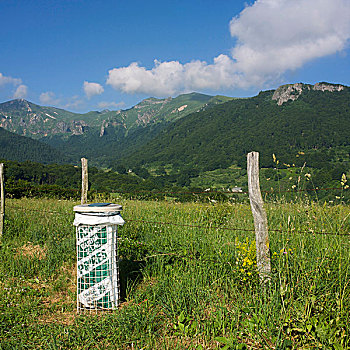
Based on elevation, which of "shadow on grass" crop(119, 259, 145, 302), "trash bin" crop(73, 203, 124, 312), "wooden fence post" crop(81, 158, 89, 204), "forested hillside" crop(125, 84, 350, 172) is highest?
"forested hillside" crop(125, 84, 350, 172)

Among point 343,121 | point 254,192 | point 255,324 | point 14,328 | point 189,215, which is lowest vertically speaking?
point 14,328

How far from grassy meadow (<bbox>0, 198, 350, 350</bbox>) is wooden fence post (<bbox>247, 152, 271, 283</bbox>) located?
0.11 metres

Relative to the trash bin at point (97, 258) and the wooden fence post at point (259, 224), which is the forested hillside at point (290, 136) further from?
the trash bin at point (97, 258)

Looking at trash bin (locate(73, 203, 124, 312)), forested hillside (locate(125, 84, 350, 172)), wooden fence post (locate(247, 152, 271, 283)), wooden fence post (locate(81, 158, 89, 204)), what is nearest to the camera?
wooden fence post (locate(247, 152, 271, 283))

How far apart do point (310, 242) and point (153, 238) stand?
2.79 meters

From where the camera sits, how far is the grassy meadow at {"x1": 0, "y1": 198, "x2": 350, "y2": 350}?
2.93 meters

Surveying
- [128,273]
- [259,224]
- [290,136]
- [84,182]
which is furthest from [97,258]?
[290,136]

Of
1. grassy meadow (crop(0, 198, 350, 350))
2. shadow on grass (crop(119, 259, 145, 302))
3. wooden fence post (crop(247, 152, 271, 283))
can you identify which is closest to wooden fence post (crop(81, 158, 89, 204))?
grassy meadow (crop(0, 198, 350, 350))

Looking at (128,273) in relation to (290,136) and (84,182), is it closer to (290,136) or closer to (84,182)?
(84,182)

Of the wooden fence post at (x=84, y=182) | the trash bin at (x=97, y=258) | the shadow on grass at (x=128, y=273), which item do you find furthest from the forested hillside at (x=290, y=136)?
the trash bin at (x=97, y=258)

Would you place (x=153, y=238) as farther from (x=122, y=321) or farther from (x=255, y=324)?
(x=255, y=324)

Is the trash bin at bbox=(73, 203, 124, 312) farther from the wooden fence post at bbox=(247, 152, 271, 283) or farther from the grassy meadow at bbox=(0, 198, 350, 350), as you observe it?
the wooden fence post at bbox=(247, 152, 271, 283)

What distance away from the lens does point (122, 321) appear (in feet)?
11.0

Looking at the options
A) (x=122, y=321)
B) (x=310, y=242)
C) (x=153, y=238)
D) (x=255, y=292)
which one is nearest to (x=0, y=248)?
(x=153, y=238)
